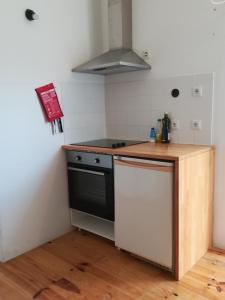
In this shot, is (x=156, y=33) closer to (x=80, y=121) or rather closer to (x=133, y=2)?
(x=133, y=2)

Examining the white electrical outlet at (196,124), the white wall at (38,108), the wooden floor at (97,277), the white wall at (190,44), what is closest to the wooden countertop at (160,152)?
the white electrical outlet at (196,124)

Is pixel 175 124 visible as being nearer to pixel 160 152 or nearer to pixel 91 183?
pixel 160 152

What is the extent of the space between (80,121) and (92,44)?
80cm

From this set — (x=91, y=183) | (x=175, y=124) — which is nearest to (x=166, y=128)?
(x=175, y=124)

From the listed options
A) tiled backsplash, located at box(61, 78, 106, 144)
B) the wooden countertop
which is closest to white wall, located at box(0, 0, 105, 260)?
tiled backsplash, located at box(61, 78, 106, 144)

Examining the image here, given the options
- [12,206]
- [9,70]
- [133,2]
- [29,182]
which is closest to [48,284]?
[12,206]

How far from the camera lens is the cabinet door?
6.24ft

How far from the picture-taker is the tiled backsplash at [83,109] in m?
2.63

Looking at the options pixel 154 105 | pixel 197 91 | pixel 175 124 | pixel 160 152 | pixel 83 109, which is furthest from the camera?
pixel 83 109

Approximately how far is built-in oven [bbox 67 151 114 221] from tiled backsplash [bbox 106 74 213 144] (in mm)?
622

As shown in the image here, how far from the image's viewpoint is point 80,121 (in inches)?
109

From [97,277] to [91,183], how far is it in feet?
2.66

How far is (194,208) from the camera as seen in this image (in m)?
2.03

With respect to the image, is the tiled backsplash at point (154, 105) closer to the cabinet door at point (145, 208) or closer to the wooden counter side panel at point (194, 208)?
the wooden counter side panel at point (194, 208)
